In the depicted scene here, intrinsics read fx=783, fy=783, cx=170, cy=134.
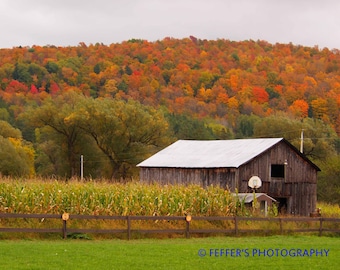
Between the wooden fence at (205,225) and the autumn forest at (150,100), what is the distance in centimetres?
3883

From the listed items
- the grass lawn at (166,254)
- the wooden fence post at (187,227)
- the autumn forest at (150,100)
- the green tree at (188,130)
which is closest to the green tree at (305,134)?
the autumn forest at (150,100)

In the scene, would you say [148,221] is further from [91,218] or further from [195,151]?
[195,151]

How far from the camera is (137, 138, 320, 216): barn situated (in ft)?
154

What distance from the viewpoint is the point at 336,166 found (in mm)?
70000

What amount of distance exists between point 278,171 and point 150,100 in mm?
92051

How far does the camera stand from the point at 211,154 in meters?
49.9

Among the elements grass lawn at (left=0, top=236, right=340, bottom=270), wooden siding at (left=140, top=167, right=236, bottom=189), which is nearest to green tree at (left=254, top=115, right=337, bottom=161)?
wooden siding at (left=140, top=167, right=236, bottom=189)

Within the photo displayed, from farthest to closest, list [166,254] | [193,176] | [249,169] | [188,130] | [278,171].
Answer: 1. [188,130]
2. [278,171]
3. [193,176]
4. [249,169]
5. [166,254]

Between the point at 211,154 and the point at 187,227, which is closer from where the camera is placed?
the point at 187,227

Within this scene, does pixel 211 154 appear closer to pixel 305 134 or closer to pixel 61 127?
pixel 61 127

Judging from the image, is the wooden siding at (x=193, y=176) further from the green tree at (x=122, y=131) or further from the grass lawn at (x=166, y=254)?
the green tree at (x=122, y=131)

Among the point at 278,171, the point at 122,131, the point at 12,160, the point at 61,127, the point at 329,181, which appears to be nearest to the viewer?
the point at 278,171

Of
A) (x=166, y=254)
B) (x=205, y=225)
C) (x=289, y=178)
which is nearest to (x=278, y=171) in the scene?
(x=289, y=178)

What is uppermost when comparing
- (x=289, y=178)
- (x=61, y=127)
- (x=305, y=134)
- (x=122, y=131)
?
(x=61, y=127)
